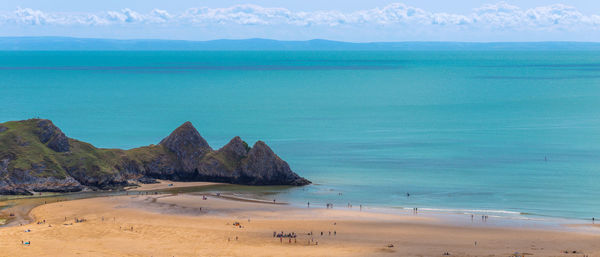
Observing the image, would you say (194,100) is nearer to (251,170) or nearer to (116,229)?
(251,170)

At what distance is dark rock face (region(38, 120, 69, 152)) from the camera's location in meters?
77.4

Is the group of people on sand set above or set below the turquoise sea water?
below

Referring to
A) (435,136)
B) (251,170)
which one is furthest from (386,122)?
(251,170)

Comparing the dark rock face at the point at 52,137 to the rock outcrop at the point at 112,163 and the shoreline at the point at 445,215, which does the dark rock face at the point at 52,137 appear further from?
the shoreline at the point at 445,215

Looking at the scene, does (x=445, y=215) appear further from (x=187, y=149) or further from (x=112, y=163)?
(x=112, y=163)

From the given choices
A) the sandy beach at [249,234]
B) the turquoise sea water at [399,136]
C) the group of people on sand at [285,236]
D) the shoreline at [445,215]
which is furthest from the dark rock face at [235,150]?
the group of people on sand at [285,236]

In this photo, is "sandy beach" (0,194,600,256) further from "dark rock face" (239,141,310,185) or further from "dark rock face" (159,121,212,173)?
"dark rock face" (159,121,212,173)

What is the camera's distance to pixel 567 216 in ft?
218

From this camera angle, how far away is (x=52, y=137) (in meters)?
78.1

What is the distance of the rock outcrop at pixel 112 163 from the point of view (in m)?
73.8

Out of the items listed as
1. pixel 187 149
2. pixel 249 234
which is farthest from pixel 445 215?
pixel 187 149

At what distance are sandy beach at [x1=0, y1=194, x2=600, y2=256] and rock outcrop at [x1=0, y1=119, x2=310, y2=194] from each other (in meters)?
6.00

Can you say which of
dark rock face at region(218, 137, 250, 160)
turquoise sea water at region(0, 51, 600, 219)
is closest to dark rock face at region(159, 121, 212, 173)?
dark rock face at region(218, 137, 250, 160)

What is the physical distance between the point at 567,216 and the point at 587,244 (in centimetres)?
1118
